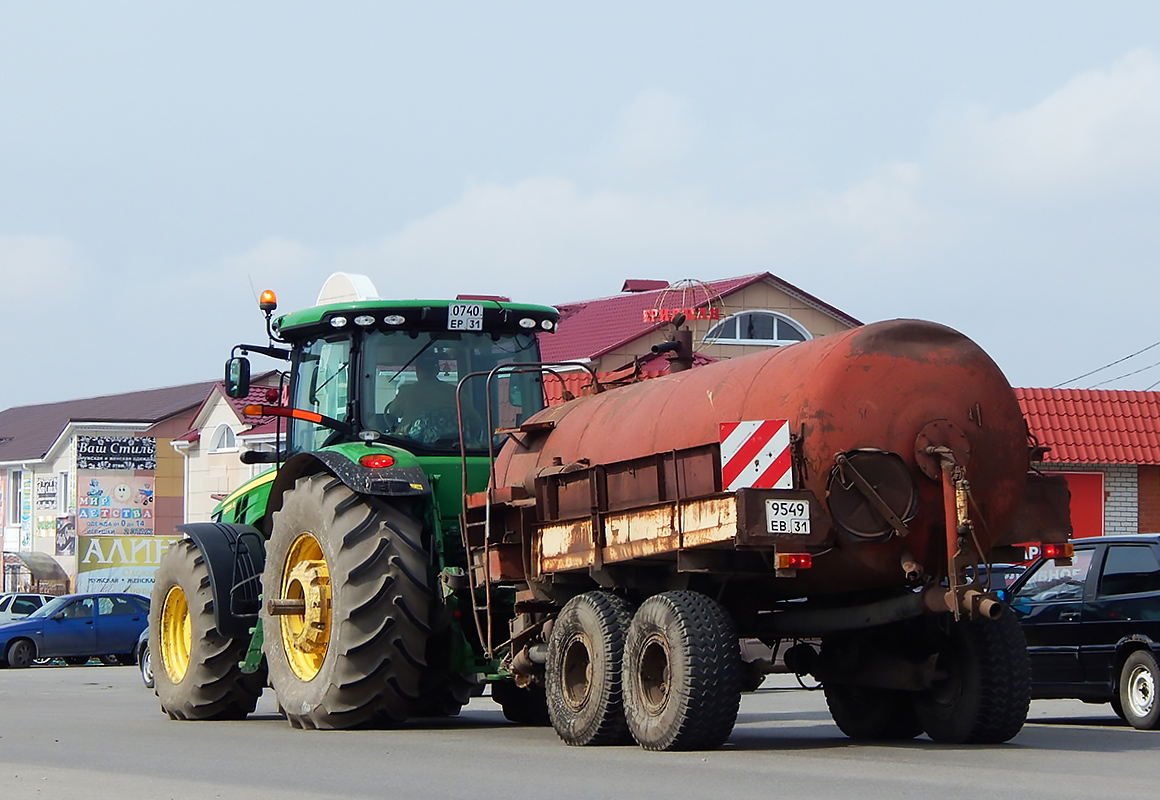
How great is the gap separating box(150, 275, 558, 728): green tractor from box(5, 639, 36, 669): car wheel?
67.3 feet

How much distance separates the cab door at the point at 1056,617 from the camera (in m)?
15.6

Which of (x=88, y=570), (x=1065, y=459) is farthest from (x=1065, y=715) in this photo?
(x=88, y=570)

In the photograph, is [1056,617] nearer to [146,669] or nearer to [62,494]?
[146,669]

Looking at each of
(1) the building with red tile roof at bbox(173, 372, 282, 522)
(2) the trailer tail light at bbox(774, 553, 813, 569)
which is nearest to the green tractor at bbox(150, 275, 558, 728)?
(2) the trailer tail light at bbox(774, 553, 813, 569)

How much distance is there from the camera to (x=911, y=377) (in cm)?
1127

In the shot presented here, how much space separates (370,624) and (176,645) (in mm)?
3885

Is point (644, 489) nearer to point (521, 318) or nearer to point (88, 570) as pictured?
point (521, 318)

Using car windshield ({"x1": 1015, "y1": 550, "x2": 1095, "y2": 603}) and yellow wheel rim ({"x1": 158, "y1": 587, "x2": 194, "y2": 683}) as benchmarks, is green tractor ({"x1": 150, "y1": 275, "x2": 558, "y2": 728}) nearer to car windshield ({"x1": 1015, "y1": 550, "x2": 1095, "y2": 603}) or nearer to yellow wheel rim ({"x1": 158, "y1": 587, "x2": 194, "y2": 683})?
yellow wheel rim ({"x1": 158, "y1": 587, "x2": 194, "y2": 683})

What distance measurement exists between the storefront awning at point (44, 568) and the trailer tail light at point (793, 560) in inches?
1993

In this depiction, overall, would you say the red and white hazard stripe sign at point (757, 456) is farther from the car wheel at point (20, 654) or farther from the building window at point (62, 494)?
the building window at point (62, 494)

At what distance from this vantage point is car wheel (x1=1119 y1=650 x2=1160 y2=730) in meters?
14.6

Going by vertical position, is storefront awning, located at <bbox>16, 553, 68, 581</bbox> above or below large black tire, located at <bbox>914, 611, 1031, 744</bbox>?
above

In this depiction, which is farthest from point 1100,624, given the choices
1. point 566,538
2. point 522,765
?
point 522,765

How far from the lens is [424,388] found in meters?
14.7
